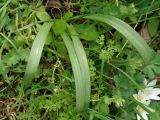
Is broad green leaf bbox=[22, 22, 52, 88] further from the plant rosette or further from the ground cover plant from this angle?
the plant rosette

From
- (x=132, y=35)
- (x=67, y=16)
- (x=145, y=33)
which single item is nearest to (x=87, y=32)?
(x=67, y=16)

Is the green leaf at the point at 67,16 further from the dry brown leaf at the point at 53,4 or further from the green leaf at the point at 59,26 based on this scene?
the dry brown leaf at the point at 53,4

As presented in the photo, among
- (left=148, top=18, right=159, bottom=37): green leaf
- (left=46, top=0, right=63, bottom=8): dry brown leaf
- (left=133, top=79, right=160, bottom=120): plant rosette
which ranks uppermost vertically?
(left=46, top=0, right=63, bottom=8): dry brown leaf

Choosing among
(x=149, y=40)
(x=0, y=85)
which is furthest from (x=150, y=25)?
(x=0, y=85)

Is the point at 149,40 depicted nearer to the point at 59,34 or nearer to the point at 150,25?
the point at 150,25

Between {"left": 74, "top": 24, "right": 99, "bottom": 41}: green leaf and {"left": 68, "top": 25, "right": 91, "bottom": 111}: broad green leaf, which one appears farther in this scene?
{"left": 74, "top": 24, "right": 99, "bottom": 41}: green leaf

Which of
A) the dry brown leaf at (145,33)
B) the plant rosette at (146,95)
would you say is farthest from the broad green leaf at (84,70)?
the dry brown leaf at (145,33)

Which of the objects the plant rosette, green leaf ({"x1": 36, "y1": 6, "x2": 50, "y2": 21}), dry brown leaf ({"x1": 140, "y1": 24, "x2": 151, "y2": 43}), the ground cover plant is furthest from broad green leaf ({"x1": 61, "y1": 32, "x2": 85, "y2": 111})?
dry brown leaf ({"x1": 140, "y1": 24, "x2": 151, "y2": 43})
